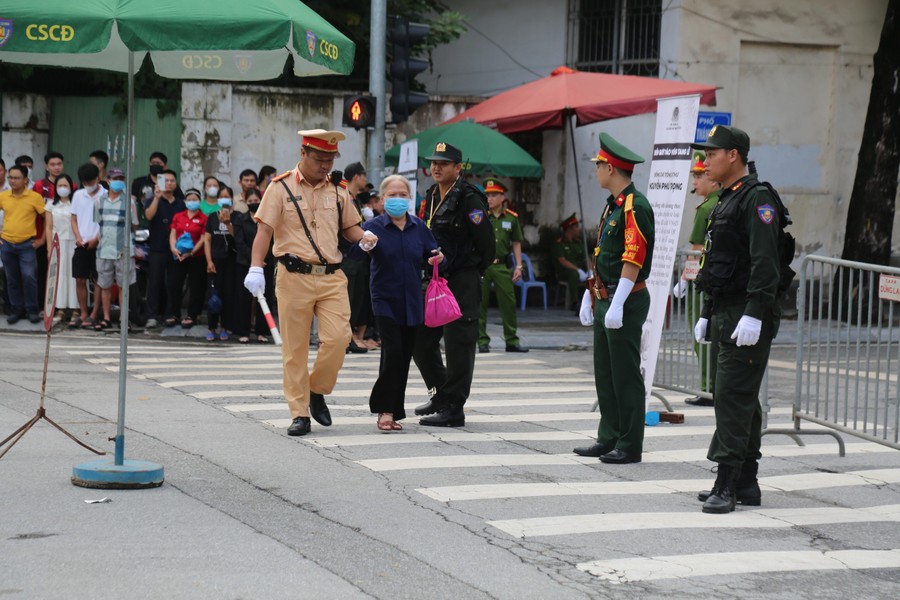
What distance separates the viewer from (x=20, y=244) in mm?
17328

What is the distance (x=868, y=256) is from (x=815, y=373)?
40.4ft

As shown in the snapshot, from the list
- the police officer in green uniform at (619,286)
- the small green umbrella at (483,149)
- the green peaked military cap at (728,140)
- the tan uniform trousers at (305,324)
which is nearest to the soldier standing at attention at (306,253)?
the tan uniform trousers at (305,324)

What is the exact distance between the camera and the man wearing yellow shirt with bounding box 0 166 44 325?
56.4 ft

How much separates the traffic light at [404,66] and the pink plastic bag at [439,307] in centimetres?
770

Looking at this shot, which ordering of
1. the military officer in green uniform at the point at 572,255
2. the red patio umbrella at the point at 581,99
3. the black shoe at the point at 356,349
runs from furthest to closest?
1. the military officer in green uniform at the point at 572,255
2. the red patio umbrella at the point at 581,99
3. the black shoe at the point at 356,349

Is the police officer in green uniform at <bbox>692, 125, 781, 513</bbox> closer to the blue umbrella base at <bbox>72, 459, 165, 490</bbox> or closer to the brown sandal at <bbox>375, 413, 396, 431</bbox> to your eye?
the brown sandal at <bbox>375, 413, 396, 431</bbox>

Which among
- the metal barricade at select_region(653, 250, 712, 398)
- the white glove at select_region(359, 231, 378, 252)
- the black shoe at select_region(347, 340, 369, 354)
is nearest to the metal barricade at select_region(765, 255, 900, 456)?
the metal barricade at select_region(653, 250, 712, 398)

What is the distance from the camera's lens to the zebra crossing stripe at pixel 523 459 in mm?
8664

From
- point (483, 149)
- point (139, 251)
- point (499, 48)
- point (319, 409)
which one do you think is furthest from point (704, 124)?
point (319, 409)

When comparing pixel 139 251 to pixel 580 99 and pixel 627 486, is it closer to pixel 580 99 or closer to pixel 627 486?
pixel 580 99

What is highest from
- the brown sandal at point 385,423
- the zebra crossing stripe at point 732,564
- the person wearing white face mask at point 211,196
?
the person wearing white face mask at point 211,196

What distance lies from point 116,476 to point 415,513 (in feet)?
5.61

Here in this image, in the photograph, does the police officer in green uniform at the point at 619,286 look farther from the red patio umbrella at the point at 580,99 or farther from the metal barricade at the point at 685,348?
the red patio umbrella at the point at 580,99

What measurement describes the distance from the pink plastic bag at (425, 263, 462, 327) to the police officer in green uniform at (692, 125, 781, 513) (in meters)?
2.64
